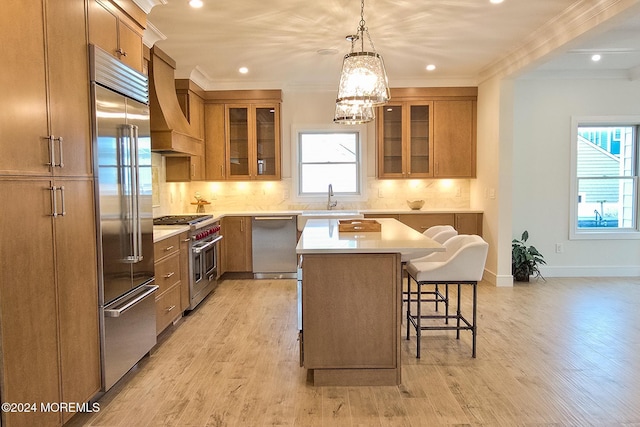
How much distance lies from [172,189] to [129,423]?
3718 mm

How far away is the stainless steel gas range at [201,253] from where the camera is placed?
4363 mm

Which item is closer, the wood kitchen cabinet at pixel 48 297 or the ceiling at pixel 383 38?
the wood kitchen cabinet at pixel 48 297

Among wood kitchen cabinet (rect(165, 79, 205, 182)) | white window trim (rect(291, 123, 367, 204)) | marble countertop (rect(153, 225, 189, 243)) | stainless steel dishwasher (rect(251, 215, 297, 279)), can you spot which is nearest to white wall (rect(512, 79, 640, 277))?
white window trim (rect(291, 123, 367, 204))

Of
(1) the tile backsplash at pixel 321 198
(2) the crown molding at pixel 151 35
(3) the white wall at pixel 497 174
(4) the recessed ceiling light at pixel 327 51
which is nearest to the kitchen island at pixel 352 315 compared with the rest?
(2) the crown molding at pixel 151 35

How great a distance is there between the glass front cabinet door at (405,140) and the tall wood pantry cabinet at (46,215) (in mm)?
4362

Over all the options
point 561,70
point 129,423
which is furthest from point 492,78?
point 129,423

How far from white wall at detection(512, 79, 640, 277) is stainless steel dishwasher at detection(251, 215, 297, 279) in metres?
2.96

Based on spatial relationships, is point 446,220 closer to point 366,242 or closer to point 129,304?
point 366,242

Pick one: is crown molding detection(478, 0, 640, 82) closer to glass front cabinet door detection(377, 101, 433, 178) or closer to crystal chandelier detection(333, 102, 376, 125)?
glass front cabinet door detection(377, 101, 433, 178)

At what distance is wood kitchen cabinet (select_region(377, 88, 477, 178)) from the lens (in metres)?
6.09

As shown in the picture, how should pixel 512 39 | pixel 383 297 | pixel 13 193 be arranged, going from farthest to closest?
pixel 512 39, pixel 383 297, pixel 13 193

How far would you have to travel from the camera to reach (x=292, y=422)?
93.9 inches

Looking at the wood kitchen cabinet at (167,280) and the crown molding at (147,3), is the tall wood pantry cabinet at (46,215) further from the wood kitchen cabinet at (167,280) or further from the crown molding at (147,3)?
the wood kitchen cabinet at (167,280)

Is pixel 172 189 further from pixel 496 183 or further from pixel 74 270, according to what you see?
pixel 496 183
